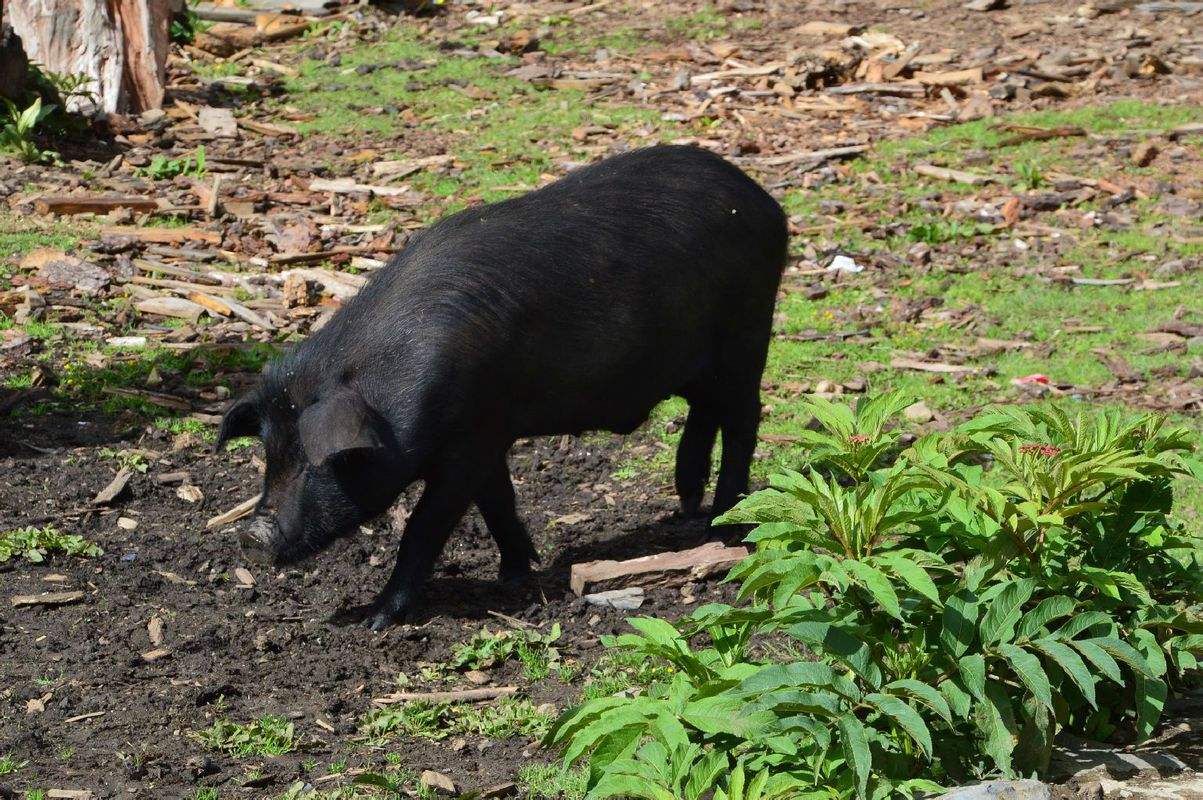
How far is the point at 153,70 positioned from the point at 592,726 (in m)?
12.2

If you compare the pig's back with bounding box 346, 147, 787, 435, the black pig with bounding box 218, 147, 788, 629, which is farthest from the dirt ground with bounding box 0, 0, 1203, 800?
the pig's back with bounding box 346, 147, 787, 435

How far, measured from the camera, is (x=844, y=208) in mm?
12508

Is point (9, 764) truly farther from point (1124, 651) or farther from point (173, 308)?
point (173, 308)

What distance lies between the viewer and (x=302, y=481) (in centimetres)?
632

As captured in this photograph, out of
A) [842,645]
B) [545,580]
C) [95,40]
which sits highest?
[95,40]

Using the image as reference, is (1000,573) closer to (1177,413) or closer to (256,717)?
(256,717)

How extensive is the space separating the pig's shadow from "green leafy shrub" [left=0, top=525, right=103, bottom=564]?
1316 millimetres

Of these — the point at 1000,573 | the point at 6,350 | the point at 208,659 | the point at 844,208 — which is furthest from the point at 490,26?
the point at 1000,573

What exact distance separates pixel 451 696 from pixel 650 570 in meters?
1.40

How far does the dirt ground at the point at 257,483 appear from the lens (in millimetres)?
5102

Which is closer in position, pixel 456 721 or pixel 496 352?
pixel 456 721

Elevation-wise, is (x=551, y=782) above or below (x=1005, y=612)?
below

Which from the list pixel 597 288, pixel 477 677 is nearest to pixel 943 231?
pixel 597 288

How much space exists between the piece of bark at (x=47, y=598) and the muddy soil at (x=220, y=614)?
3 centimetres
